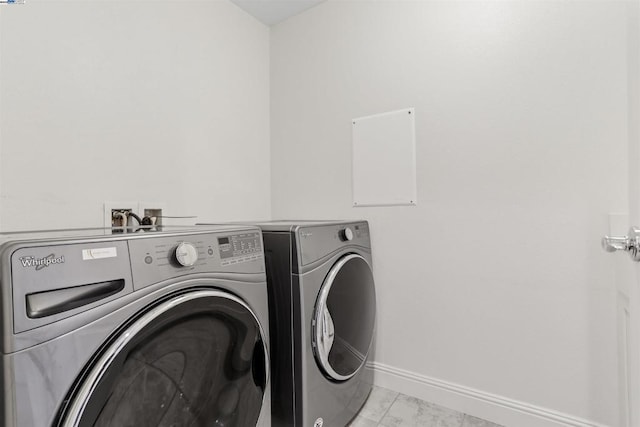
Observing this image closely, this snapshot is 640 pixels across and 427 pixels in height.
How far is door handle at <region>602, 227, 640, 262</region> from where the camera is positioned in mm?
764

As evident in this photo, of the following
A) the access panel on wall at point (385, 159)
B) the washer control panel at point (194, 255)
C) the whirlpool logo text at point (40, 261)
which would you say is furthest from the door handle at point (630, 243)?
the whirlpool logo text at point (40, 261)

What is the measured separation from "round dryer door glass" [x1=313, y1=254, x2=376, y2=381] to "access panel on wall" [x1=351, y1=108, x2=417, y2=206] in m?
0.44

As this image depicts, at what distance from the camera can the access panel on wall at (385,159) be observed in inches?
68.2

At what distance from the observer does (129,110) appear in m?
1.50

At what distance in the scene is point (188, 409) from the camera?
0.84 metres

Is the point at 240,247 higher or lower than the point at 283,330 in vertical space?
higher

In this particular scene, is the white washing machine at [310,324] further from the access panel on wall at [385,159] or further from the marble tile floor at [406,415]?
the access panel on wall at [385,159]

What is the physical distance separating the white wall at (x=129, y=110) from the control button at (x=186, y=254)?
0.79m

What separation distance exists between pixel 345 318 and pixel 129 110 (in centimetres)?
139

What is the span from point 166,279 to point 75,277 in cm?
19

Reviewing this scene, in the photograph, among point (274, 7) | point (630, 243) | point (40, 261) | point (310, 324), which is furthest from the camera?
point (274, 7)

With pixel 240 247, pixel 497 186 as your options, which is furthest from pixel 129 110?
pixel 497 186

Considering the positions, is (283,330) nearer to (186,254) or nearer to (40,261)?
(186,254)

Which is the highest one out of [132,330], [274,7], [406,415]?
[274,7]
